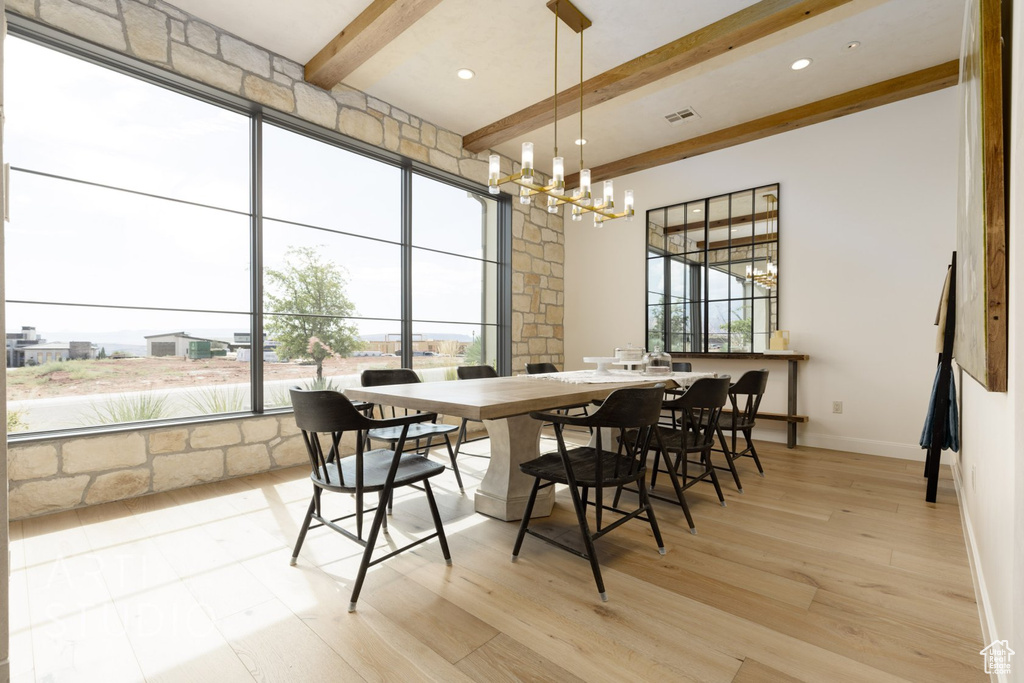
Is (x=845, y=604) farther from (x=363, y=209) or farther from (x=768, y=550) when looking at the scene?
(x=363, y=209)

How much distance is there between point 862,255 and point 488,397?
385cm

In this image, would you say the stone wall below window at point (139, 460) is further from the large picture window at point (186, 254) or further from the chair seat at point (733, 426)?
the chair seat at point (733, 426)

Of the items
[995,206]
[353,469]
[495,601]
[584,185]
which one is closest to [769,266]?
[584,185]

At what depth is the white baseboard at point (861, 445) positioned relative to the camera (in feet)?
12.4

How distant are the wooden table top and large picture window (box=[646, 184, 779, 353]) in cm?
246

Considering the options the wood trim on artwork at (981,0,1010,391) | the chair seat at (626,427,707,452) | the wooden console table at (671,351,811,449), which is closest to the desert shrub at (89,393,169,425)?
the chair seat at (626,427,707,452)

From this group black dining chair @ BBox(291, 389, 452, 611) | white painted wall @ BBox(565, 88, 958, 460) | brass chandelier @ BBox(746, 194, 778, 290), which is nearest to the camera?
black dining chair @ BBox(291, 389, 452, 611)

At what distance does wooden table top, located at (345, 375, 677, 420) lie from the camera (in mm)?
1857

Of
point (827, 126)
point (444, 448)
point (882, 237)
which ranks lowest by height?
point (444, 448)

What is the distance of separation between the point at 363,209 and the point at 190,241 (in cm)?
142

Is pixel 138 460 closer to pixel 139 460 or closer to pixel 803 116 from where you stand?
pixel 139 460

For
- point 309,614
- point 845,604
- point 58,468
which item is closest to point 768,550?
point 845,604

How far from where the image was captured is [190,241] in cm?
319

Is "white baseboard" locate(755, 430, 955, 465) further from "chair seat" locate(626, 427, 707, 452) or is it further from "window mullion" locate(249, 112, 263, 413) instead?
"window mullion" locate(249, 112, 263, 413)
